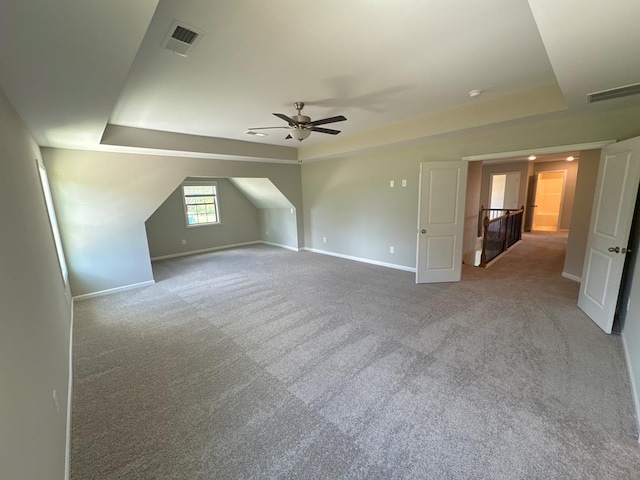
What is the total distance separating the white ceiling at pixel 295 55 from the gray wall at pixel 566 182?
23.5 feet

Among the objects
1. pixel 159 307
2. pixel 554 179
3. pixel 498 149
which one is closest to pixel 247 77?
pixel 159 307

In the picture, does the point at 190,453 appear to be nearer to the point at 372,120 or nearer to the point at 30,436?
the point at 30,436

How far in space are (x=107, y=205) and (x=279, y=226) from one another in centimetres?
412

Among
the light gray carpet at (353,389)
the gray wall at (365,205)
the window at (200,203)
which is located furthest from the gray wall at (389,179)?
the window at (200,203)

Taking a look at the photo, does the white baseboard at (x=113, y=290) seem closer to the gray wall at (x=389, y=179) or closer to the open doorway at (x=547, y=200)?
the gray wall at (x=389, y=179)

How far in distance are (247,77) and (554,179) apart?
427 inches

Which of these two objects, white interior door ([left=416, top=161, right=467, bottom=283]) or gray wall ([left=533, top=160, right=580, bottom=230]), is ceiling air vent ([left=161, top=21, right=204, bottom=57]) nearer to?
white interior door ([left=416, top=161, right=467, bottom=283])

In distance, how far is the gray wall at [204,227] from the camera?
659cm

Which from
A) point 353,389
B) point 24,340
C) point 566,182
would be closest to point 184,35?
point 24,340

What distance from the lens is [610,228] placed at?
9.19ft

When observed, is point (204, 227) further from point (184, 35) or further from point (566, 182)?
point (566, 182)

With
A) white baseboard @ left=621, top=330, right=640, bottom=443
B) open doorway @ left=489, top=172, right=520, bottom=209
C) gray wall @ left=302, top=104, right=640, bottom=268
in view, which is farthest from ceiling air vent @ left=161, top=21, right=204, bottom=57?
open doorway @ left=489, top=172, right=520, bottom=209

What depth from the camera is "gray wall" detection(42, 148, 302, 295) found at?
152 inches

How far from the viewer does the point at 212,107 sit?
10.4 ft
